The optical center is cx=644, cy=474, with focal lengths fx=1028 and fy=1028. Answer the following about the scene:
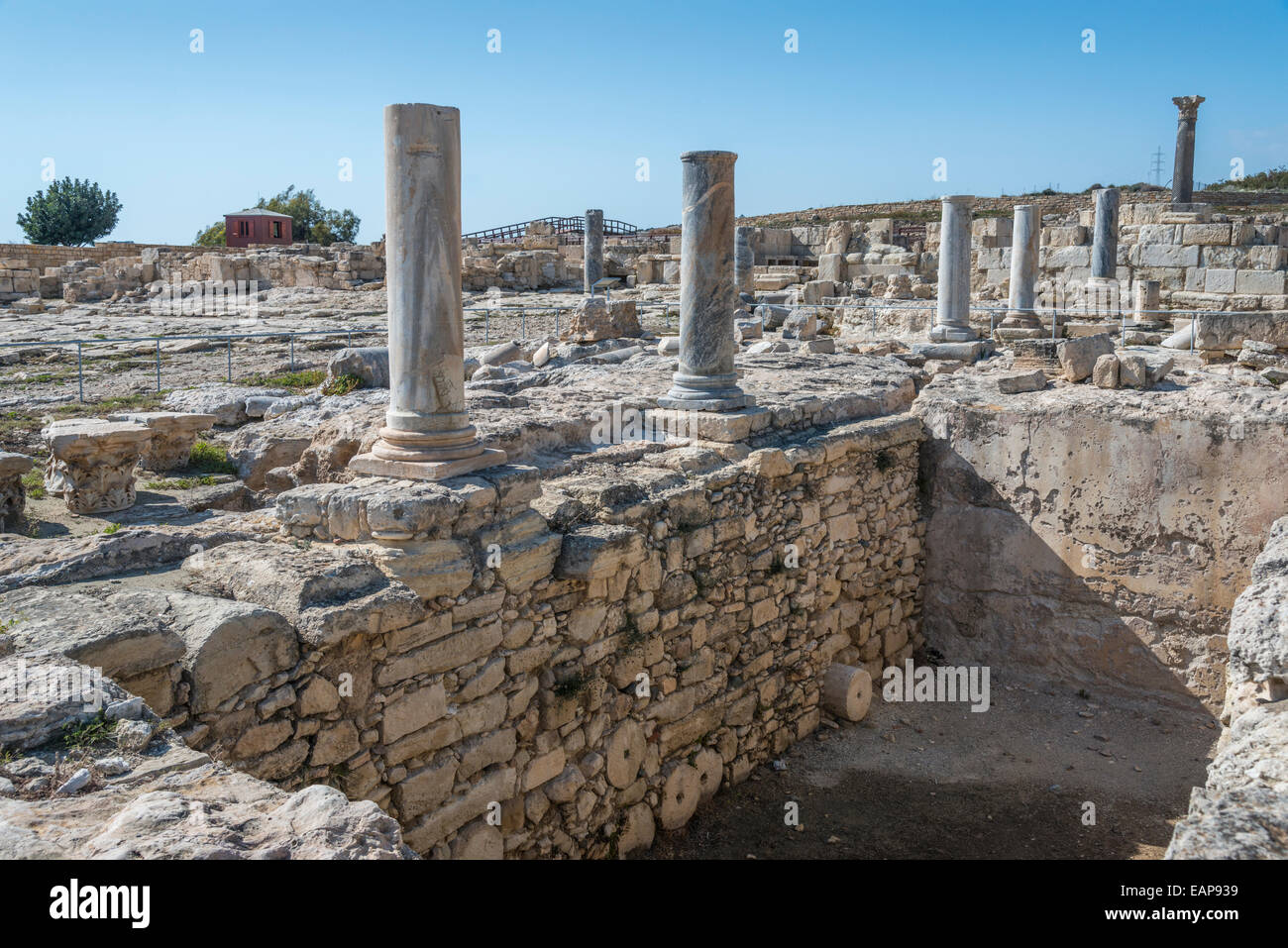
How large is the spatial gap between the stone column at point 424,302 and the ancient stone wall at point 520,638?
28 centimetres

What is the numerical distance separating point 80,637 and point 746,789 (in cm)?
447

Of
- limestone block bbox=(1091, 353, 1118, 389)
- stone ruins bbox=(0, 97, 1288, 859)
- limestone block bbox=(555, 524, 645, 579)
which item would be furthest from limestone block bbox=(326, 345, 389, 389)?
limestone block bbox=(1091, 353, 1118, 389)

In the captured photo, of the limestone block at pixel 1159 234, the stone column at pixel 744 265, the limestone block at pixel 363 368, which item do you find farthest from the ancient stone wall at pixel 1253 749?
the stone column at pixel 744 265

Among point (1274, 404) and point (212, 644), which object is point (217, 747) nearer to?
point (212, 644)

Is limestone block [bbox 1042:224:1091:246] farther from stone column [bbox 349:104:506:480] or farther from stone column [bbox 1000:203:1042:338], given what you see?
stone column [bbox 349:104:506:480]

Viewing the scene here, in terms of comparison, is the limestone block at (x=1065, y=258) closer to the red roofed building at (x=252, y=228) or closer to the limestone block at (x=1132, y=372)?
the limestone block at (x=1132, y=372)

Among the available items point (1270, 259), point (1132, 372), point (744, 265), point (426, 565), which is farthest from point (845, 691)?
point (744, 265)

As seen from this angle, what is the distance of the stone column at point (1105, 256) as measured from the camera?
19.5m

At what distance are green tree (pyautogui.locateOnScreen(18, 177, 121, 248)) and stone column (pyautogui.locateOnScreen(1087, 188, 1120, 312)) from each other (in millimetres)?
47387

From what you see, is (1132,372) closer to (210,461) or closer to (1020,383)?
(1020,383)

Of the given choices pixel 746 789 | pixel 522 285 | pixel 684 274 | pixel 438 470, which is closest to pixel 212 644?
pixel 438 470

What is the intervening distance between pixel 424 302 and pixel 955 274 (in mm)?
9542

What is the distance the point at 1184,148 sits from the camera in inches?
1023

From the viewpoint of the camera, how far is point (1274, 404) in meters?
7.49
